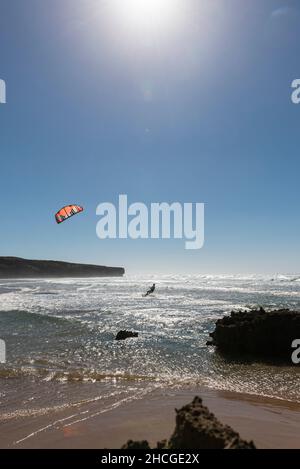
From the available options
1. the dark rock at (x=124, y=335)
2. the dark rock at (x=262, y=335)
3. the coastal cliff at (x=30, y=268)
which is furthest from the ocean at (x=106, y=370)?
the coastal cliff at (x=30, y=268)

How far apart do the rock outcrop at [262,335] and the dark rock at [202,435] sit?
44.0 feet

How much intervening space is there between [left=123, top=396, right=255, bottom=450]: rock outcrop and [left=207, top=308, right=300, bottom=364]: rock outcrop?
13.4 metres

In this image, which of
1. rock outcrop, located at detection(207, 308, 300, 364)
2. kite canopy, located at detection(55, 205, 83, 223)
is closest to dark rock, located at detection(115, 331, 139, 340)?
rock outcrop, located at detection(207, 308, 300, 364)

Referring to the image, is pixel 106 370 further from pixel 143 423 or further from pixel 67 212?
pixel 67 212

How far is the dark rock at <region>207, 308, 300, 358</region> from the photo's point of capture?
59.8ft

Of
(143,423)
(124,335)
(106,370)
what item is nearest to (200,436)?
(143,423)

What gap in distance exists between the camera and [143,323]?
29.1 m

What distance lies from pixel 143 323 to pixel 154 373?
552 inches

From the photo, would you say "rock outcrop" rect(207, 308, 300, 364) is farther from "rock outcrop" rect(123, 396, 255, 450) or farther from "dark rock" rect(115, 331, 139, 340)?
"rock outcrop" rect(123, 396, 255, 450)

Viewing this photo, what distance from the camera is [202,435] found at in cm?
519

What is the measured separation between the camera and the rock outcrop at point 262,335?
18.2 metres

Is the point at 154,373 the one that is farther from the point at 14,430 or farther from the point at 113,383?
the point at 14,430

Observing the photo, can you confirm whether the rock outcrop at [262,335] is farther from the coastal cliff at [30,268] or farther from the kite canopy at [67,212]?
the coastal cliff at [30,268]

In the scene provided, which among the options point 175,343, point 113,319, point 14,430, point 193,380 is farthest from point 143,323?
point 14,430
